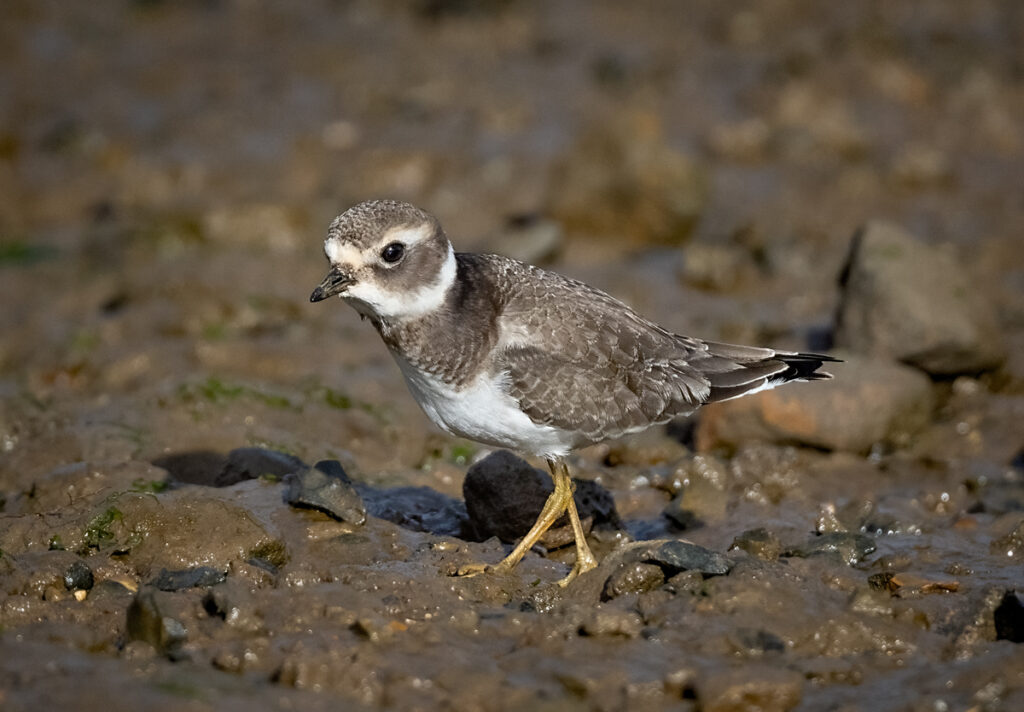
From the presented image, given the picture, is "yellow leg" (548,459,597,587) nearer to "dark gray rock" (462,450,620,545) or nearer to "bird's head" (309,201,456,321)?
"dark gray rock" (462,450,620,545)

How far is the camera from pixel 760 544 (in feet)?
24.1

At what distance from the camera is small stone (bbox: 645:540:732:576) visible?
6570 mm

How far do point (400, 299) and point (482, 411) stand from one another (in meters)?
0.77

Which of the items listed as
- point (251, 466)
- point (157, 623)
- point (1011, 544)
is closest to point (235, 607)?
point (157, 623)

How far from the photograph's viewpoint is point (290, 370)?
10625mm

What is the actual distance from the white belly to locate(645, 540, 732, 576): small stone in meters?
0.90

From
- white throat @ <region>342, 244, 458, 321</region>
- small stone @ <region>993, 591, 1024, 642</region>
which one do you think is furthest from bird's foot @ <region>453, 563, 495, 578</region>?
small stone @ <region>993, 591, 1024, 642</region>

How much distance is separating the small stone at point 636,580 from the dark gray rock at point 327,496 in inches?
67.0

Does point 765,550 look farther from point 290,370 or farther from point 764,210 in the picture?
point 764,210

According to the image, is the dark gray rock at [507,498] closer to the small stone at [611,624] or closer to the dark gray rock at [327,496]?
the dark gray rock at [327,496]

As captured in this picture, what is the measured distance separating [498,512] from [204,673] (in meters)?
2.61

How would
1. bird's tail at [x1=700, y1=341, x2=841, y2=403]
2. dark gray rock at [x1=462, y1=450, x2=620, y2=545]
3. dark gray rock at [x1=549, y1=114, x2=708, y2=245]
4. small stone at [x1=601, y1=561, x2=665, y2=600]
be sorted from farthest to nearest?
dark gray rock at [x1=549, y1=114, x2=708, y2=245], dark gray rock at [x1=462, y1=450, x2=620, y2=545], bird's tail at [x1=700, y1=341, x2=841, y2=403], small stone at [x1=601, y1=561, x2=665, y2=600]

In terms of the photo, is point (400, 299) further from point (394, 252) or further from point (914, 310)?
point (914, 310)

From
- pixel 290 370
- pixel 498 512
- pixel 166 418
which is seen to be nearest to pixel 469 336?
pixel 498 512
